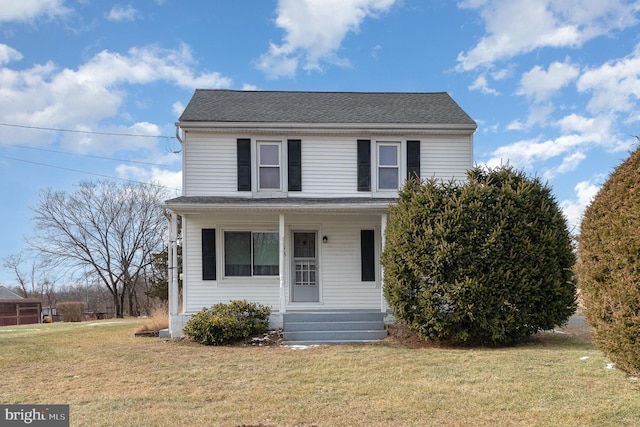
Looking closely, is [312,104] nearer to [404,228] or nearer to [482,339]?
[404,228]

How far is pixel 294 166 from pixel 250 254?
271cm

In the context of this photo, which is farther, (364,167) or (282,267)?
(364,167)

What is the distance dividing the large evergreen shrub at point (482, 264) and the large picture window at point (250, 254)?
13.3 ft

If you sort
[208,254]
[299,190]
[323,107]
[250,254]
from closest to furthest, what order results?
[208,254], [250,254], [299,190], [323,107]

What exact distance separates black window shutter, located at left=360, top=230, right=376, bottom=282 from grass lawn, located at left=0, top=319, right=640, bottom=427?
3.13m

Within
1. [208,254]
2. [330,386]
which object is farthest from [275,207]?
[330,386]

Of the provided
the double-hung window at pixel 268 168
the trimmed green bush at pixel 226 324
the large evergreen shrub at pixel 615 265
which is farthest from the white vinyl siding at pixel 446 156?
the large evergreen shrub at pixel 615 265

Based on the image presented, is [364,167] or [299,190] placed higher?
[364,167]

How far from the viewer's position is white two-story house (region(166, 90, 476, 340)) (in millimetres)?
12133

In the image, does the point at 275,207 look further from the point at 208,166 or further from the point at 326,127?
the point at 326,127

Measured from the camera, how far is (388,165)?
12836 millimetres

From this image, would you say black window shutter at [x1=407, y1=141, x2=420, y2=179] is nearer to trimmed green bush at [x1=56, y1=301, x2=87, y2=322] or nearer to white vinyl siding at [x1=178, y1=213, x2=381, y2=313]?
white vinyl siding at [x1=178, y1=213, x2=381, y2=313]


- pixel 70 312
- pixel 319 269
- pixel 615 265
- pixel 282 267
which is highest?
pixel 615 265

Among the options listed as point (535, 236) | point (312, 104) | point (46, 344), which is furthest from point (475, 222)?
point (46, 344)
